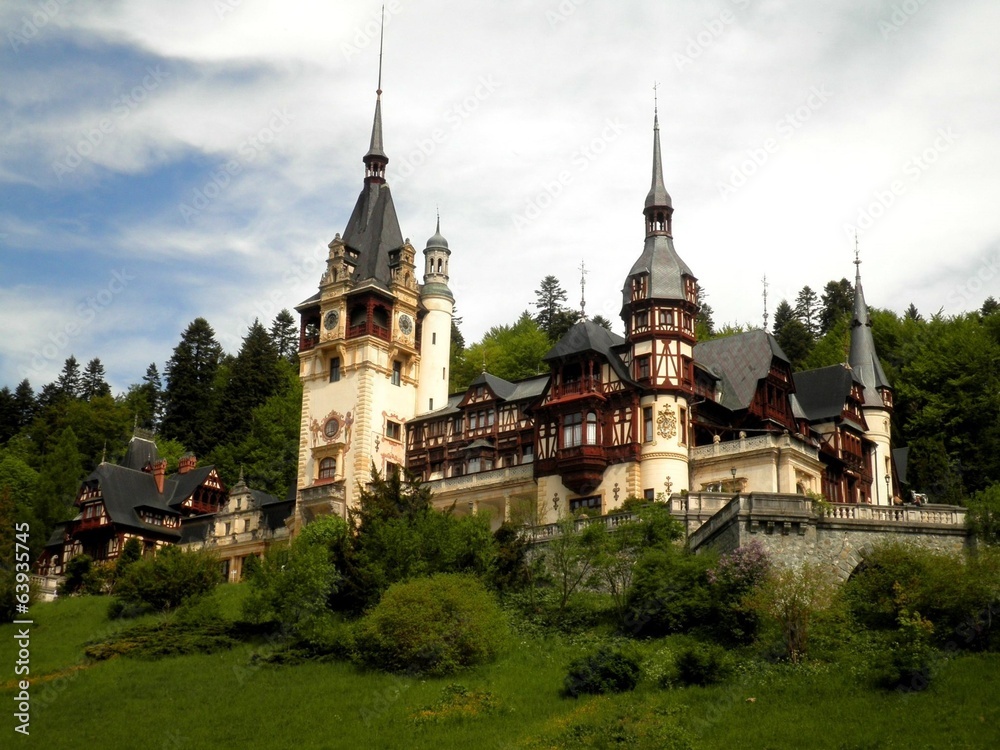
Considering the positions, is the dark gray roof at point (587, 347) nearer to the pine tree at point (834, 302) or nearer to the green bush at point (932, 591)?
the green bush at point (932, 591)

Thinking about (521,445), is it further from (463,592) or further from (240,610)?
(463,592)

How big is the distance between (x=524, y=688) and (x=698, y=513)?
12.3 meters

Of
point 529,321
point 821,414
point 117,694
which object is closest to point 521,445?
point 821,414

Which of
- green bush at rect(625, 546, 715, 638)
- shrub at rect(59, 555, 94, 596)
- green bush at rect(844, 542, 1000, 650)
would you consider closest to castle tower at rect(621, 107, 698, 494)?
green bush at rect(625, 546, 715, 638)

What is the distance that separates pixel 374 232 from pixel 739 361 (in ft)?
69.0

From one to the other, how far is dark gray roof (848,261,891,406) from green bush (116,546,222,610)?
3370 cm

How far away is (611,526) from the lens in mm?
48625

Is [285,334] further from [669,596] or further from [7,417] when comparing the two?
[669,596]

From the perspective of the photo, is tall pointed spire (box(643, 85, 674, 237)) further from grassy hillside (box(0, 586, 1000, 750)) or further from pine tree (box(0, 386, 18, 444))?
pine tree (box(0, 386, 18, 444))

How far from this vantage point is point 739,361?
6231 centimetres

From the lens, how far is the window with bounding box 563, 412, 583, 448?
190 feet

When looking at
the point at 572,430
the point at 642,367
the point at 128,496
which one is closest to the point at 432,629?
the point at 572,430

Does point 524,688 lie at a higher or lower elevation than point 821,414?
lower

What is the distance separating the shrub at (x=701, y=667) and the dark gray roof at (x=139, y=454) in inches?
2107
